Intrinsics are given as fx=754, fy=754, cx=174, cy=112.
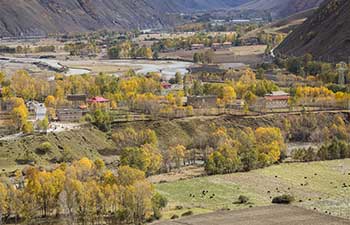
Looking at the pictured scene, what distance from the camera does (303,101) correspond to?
89.8 metres

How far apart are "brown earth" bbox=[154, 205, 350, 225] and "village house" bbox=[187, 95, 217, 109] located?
40662 mm

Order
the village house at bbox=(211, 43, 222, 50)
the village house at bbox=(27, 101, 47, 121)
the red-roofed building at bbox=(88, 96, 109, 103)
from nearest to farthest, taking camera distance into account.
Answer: the village house at bbox=(27, 101, 47, 121), the red-roofed building at bbox=(88, 96, 109, 103), the village house at bbox=(211, 43, 222, 50)

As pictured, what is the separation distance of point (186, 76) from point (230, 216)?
2851 inches

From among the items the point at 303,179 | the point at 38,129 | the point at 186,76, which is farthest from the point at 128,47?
the point at 303,179

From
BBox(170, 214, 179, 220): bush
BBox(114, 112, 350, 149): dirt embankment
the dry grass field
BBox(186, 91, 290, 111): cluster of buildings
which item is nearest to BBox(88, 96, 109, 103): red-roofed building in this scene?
BBox(186, 91, 290, 111): cluster of buildings

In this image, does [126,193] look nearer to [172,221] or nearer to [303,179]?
[172,221]

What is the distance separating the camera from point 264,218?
4634 centimetres

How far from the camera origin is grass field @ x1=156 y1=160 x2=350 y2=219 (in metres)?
50.3

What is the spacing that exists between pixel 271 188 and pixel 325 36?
79.3 meters

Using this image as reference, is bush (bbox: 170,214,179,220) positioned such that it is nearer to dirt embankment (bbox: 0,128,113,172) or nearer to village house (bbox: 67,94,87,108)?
dirt embankment (bbox: 0,128,113,172)

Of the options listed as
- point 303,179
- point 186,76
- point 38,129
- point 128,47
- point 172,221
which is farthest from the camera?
point 128,47

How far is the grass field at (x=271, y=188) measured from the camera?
1981 inches

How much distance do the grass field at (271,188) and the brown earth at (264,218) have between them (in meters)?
1.34

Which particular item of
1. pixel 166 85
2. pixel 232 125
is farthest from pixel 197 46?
pixel 232 125
